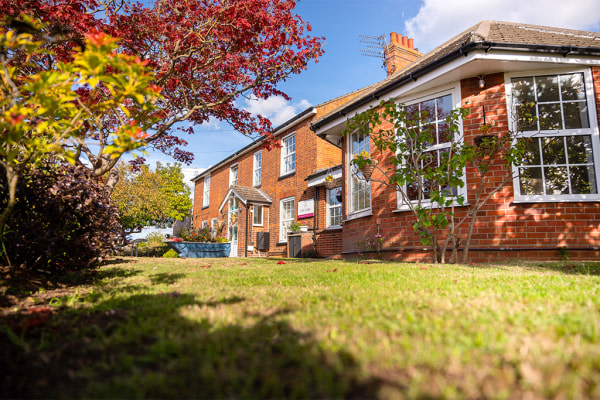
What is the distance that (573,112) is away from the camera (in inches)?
240

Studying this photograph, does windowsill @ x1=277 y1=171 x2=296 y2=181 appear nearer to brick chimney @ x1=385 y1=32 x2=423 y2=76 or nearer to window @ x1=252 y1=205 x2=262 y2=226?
window @ x1=252 y1=205 x2=262 y2=226

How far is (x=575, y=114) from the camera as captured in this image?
6.09 m

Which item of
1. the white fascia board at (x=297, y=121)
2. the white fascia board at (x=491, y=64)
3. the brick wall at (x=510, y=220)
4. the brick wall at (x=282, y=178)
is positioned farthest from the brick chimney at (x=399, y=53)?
the brick wall at (x=510, y=220)

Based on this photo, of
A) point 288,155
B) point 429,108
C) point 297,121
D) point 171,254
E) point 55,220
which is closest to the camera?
point 55,220

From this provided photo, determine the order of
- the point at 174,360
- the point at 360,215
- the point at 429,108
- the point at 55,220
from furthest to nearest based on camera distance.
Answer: the point at 360,215 → the point at 429,108 → the point at 55,220 → the point at 174,360

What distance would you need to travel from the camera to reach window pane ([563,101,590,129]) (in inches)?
237

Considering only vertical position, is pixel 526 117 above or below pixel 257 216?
above

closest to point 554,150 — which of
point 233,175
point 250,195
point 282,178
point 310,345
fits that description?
point 310,345

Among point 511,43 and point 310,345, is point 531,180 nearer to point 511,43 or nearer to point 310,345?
point 511,43

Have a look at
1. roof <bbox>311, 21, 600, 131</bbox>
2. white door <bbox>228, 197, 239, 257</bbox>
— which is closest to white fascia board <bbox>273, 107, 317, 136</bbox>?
white door <bbox>228, 197, 239, 257</bbox>

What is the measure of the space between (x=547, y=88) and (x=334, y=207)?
7642 mm

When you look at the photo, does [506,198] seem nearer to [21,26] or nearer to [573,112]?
[573,112]

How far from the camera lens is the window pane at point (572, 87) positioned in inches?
239

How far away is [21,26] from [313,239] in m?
11.4
